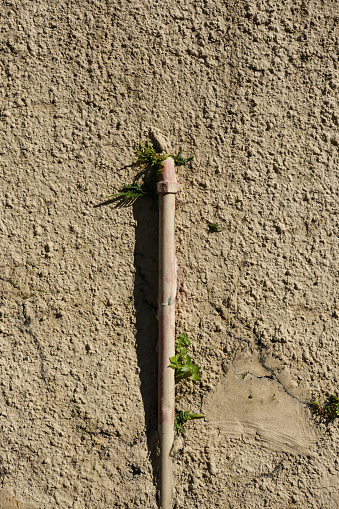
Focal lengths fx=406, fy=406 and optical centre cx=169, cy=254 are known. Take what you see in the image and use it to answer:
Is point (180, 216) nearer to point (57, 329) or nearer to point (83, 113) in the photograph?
point (83, 113)

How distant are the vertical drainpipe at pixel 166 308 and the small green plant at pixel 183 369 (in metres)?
0.03

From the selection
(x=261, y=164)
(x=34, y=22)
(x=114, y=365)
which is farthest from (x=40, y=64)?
(x=114, y=365)

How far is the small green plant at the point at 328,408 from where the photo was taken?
5.29 feet

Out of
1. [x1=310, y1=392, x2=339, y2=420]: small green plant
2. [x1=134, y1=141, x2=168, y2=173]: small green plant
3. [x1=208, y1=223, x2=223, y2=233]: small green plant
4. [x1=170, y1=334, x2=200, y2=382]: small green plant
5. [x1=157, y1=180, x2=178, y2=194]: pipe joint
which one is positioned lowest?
[x1=310, y1=392, x2=339, y2=420]: small green plant

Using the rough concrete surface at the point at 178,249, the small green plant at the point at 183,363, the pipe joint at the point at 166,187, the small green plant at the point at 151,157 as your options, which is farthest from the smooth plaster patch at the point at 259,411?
the small green plant at the point at 151,157

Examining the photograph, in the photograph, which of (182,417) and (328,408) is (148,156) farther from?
(328,408)

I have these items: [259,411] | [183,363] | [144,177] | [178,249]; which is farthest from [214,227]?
[259,411]

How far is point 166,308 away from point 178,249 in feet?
0.80

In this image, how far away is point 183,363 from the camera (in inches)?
62.9

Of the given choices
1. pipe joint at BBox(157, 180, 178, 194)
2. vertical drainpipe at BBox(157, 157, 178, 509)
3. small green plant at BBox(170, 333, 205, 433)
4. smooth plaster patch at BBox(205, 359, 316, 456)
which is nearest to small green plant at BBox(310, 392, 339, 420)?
smooth plaster patch at BBox(205, 359, 316, 456)

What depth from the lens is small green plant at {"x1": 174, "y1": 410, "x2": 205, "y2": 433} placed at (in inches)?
63.2

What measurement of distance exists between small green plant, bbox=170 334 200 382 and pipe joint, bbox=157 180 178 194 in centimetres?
57

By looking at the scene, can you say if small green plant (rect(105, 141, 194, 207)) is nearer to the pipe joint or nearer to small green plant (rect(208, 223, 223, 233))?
the pipe joint

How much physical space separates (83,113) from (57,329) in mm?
869
